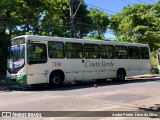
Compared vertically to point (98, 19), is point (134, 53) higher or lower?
lower

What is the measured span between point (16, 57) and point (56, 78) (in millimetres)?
2765

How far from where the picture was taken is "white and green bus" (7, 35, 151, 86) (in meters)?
18.8

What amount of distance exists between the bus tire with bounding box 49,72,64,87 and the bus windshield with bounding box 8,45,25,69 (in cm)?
221

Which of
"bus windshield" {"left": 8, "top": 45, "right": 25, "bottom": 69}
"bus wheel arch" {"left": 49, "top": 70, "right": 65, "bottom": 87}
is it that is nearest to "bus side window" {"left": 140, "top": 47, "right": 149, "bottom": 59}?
"bus wheel arch" {"left": 49, "top": 70, "right": 65, "bottom": 87}

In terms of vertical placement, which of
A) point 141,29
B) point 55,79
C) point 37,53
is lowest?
point 55,79

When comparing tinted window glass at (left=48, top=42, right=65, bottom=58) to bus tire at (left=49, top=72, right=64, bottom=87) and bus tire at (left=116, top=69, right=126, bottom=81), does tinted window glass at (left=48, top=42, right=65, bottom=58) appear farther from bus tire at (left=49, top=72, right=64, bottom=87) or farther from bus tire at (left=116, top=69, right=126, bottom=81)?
bus tire at (left=116, top=69, right=126, bottom=81)

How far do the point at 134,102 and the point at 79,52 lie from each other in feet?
32.0

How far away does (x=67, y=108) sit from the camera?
11.3m

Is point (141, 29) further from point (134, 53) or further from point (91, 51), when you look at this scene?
point (91, 51)

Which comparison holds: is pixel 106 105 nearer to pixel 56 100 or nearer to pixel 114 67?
pixel 56 100

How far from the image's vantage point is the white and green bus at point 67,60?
18.8m

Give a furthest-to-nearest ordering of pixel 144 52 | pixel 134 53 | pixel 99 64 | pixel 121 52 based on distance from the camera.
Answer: pixel 144 52 < pixel 134 53 < pixel 121 52 < pixel 99 64

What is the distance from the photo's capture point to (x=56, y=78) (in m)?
20.2

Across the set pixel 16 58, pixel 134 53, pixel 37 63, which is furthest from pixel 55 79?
pixel 134 53
